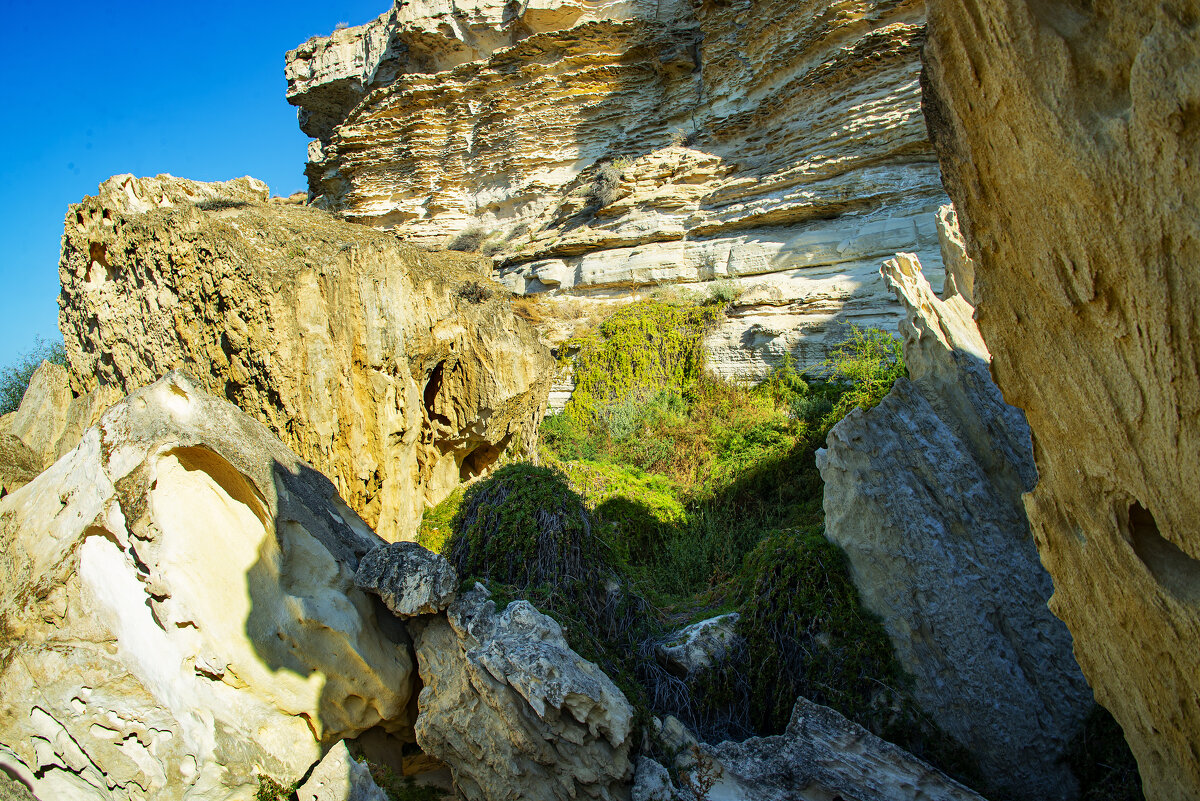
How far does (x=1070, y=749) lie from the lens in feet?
13.1

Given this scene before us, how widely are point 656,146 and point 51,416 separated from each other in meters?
12.5

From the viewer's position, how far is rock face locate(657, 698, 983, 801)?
3684 millimetres

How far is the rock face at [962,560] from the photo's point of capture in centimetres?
409

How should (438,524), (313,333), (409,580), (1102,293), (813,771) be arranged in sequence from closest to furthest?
(1102,293) → (813,771) → (409,580) → (313,333) → (438,524)

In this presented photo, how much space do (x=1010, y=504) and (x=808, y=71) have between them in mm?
10643

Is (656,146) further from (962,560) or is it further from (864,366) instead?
(962,560)

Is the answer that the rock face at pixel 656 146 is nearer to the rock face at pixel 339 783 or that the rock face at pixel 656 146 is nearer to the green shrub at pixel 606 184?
the green shrub at pixel 606 184

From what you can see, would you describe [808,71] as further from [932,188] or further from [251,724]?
[251,724]

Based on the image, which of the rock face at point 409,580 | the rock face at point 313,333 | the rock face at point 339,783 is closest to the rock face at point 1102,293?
the rock face at point 409,580

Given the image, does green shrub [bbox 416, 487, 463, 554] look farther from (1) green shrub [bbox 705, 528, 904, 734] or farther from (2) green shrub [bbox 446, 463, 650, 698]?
(1) green shrub [bbox 705, 528, 904, 734]

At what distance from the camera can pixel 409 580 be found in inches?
160

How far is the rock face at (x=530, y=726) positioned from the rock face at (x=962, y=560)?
2180 mm

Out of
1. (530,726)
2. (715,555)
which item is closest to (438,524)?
(715,555)

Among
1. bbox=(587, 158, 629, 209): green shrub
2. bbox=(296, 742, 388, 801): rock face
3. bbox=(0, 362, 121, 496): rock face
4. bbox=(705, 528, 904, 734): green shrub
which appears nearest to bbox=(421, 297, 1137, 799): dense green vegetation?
bbox=(705, 528, 904, 734): green shrub
